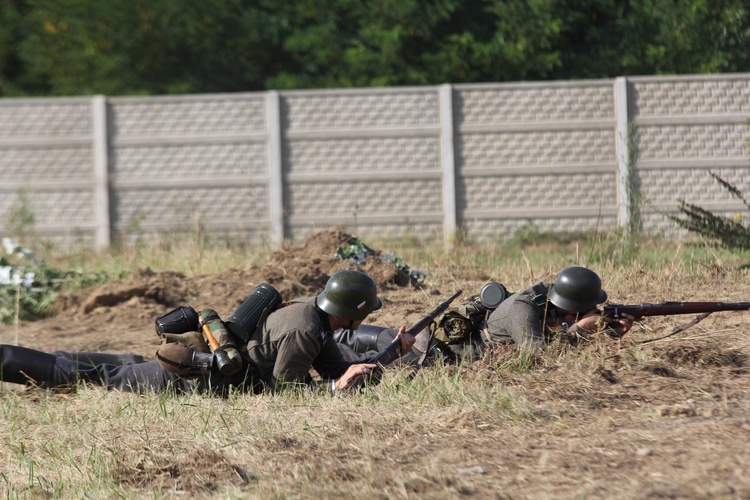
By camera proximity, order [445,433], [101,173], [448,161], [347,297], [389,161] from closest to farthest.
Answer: [445,433] → [347,297] → [448,161] → [389,161] → [101,173]

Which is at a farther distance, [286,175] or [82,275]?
[286,175]

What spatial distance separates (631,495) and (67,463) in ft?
8.56

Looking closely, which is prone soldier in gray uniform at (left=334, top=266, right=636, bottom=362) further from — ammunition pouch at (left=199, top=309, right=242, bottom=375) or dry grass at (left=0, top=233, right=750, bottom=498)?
ammunition pouch at (left=199, top=309, right=242, bottom=375)

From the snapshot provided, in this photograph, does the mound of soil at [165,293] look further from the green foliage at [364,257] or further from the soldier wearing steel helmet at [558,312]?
the soldier wearing steel helmet at [558,312]

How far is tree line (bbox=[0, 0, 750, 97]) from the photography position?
47.1ft

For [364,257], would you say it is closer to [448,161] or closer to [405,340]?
[405,340]

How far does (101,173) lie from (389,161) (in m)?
3.63

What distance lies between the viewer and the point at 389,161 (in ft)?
39.1

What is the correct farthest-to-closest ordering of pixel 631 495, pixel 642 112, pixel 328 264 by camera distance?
pixel 642 112, pixel 328 264, pixel 631 495

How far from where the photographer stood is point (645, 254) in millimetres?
8695

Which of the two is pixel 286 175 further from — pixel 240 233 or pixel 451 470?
pixel 451 470

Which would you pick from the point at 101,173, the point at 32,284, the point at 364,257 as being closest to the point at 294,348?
the point at 364,257

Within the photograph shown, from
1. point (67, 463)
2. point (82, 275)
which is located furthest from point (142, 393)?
point (82, 275)

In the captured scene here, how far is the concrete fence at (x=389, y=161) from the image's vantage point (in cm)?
1169
